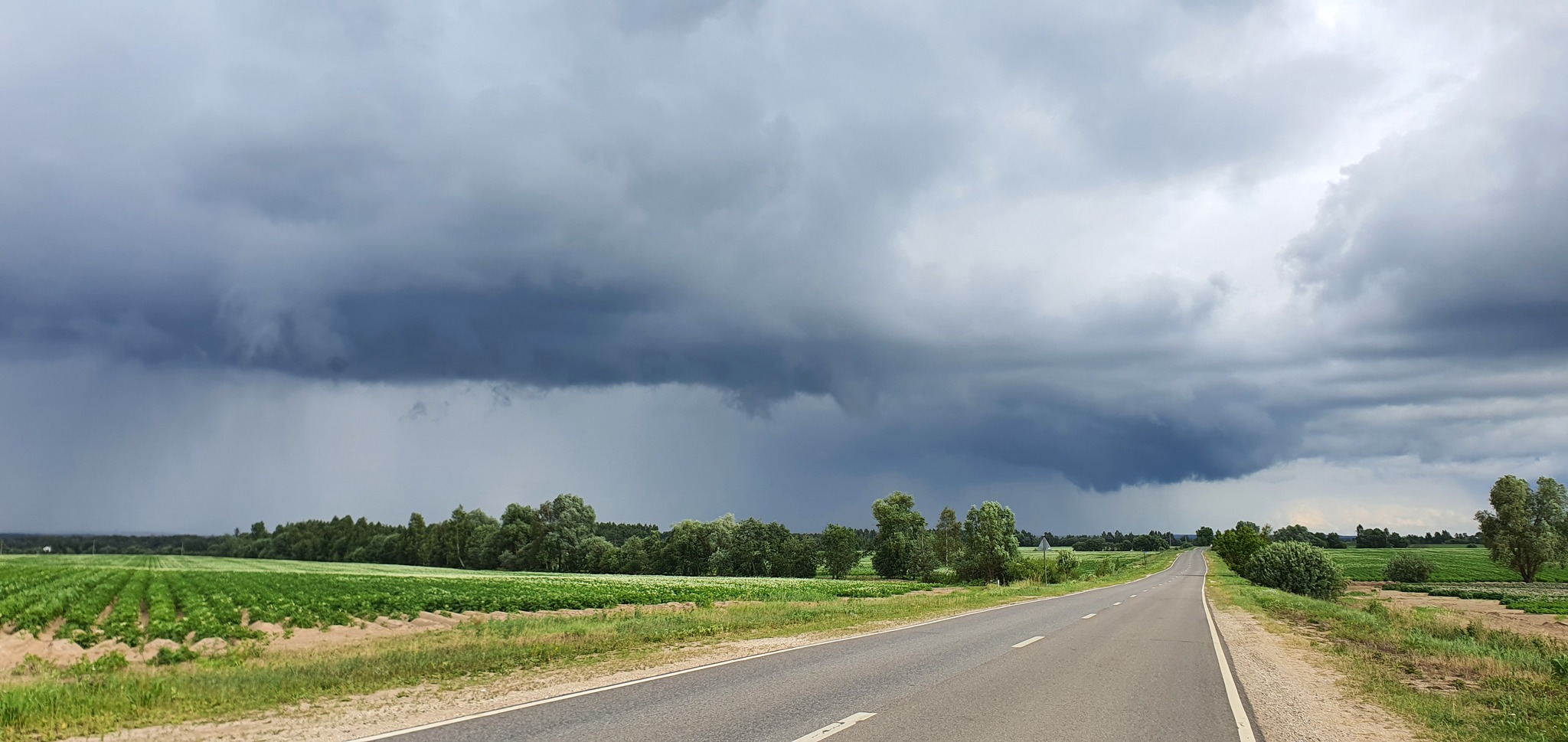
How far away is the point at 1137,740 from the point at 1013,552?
310 ft

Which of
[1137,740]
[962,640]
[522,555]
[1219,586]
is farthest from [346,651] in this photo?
[522,555]

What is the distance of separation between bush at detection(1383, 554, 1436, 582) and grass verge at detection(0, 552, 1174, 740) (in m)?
130

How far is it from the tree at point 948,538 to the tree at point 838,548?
A: 41.9ft

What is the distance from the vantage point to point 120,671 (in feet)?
53.2

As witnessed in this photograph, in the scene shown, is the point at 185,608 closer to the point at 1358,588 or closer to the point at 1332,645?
the point at 1332,645

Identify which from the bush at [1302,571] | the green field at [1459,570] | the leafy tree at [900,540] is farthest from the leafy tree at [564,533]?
the green field at [1459,570]

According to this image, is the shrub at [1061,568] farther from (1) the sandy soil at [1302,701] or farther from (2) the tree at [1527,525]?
(1) the sandy soil at [1302,701]

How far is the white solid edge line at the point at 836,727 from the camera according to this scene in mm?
9164

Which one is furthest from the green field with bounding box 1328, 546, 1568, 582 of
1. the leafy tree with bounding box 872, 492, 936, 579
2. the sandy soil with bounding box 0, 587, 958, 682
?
the sandy soil with bounding box 0, 587, 958, 682

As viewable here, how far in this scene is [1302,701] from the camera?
44.4 ft

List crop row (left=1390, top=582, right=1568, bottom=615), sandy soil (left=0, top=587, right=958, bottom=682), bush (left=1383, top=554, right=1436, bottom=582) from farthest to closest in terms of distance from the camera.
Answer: bush (left=1383, top=554, right=1436, bottom=582)
crop row (left=1390, top=582, right=1568, bottom=615)
sandy soil (left=0, top=587, right=958, bottom=682)

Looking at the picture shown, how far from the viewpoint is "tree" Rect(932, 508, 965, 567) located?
112m

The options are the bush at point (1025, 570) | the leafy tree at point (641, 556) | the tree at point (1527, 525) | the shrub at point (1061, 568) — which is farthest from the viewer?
the leafy tree at point (641, 556)

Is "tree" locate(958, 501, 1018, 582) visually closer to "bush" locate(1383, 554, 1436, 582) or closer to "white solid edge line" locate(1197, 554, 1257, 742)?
"bush" locate(1383, 554, 1436, 582)
